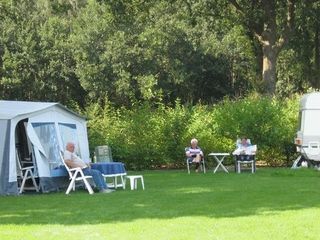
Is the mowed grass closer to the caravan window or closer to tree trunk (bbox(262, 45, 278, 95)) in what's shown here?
the caravan window

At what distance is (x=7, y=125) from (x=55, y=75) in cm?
2056

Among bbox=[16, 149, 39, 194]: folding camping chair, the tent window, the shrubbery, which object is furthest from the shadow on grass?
the shrubbery

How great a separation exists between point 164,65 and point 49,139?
19708 millimetres

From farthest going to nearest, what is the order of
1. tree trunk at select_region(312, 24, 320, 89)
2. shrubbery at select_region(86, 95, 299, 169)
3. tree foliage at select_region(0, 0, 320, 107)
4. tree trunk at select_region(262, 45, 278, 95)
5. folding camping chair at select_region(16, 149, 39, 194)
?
tree trunk at select_region(312, 24, 320, 89)
tree foliage at select_region(0, 0, 320, 107)
tree trunk at select_region(262, 45, 278, 95)
shrubbery at select_region(86, 95, 299, 169)
folding camping chair at select_region(16, 149, 39, 194)

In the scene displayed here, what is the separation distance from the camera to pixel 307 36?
109ft

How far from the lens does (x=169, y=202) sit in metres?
9.99

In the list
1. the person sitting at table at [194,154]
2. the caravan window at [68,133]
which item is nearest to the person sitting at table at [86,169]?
the caravan window at [68,133]

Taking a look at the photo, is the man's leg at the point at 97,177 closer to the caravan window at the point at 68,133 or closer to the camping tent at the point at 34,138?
the camping tent at the point at 34,138

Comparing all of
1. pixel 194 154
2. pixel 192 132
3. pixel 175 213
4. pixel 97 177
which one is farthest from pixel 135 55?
pixel 175 213

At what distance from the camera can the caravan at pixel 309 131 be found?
1789cm

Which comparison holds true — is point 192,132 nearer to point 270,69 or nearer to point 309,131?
point 309,131

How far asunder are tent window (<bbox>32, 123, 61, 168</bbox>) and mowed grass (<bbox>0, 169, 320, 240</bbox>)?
0.98 meters

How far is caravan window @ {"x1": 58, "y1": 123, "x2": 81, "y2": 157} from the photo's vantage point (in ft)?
44.8

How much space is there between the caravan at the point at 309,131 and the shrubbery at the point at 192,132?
1571 mm
